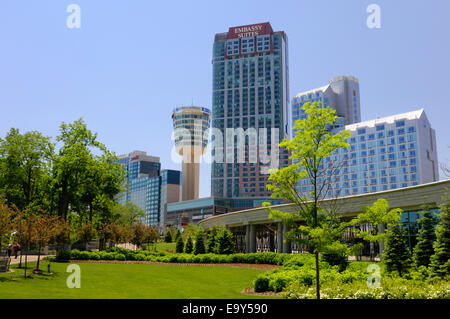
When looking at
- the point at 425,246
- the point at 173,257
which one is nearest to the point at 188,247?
the point at 173,257

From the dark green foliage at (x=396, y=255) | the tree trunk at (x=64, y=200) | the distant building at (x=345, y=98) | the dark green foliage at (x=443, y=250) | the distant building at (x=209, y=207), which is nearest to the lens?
the dark green foliage at (x=443, y=250)

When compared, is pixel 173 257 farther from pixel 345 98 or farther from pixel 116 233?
pixel 345 98

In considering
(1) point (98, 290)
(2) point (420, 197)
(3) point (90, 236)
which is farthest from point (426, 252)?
(3) point (90, 236)

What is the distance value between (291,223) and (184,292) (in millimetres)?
7158

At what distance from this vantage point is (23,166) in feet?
164

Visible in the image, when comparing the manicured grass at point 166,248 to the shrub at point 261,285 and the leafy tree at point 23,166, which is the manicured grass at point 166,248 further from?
the shrub at point 261,285

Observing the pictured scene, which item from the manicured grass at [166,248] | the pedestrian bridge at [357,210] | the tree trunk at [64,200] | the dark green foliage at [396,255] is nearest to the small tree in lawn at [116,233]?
the tree trunk at [64,200]

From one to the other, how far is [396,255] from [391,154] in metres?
114

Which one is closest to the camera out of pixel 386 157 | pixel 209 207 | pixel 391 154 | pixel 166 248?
pixel 166 248

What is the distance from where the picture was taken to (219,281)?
25047mm

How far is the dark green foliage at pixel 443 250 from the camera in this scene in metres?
19.8

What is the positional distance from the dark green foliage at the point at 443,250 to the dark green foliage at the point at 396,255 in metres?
1.92

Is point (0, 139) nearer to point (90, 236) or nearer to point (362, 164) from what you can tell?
point (90, 236)

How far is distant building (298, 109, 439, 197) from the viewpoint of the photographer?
121938 millimetres
